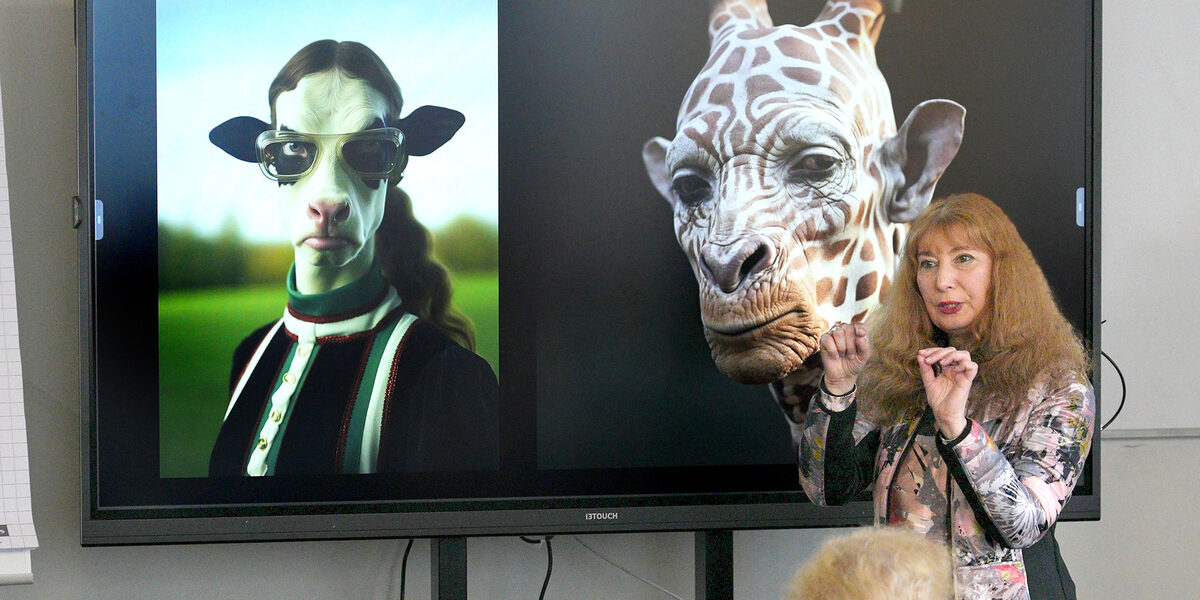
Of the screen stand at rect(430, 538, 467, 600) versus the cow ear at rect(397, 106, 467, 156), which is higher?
the cow ear at rect(397, 106, 467, 156)

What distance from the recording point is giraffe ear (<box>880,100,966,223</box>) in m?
2.27

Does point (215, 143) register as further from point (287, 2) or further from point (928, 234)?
point (928, 234)

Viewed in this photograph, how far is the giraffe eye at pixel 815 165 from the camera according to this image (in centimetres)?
221

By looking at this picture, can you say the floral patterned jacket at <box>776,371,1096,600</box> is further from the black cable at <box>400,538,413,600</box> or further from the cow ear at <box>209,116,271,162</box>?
the cow ear at <box>209,116,271,162</box>

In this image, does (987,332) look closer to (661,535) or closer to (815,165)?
(815,165)

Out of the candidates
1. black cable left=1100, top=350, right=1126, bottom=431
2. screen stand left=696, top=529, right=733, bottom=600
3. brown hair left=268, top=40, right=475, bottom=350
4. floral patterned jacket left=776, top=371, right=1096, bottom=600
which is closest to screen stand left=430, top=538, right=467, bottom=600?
brown hair left=268, top=40, right=475, bottom=350

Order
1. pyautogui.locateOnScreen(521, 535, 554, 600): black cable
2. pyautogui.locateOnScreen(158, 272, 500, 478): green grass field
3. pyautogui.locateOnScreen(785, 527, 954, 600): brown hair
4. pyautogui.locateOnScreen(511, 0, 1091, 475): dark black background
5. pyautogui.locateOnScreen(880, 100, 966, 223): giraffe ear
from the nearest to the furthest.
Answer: pyautogui.locateOnScreen(785, 527, 954, 600): brown hair → pyautogui.locateOnScreen(158, 272, 500, 478): green grass field → pyautogui.locateOnScreen(511, 0, 1091, 475): dark black background → pyautogui.locateOnScreen(880, 100, 966, 223): giraffe ear → pyautogui.locateOnScreen(521, 535, 554, 600): black cable

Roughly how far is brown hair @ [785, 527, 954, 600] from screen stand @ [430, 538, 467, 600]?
112 cm

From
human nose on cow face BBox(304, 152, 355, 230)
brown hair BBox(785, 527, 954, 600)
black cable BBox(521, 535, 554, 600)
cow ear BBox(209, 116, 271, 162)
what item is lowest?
black cable BBox(521, 535, 554, 600)

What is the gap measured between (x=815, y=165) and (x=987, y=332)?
2.23 ft

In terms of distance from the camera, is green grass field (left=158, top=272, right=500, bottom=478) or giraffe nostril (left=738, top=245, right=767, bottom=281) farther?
giraffe nostril (left=738, top=245, right=767, bottom=281)

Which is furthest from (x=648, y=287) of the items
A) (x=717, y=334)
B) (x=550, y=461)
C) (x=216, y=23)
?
(x=216, y=23)

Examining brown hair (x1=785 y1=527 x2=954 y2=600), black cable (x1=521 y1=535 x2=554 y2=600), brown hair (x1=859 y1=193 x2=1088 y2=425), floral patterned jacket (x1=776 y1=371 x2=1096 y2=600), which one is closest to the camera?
brown hair (x1=785 y1=527 x2=954 y2=600)

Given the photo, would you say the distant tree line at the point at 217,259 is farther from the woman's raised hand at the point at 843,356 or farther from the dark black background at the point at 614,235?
Answer: the woman's raised hand at the point at 843,356
